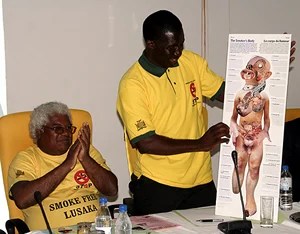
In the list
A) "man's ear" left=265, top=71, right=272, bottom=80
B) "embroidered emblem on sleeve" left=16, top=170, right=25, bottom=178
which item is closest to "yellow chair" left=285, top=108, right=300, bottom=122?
"man's ear" left=265, top=71, right=272, bottom=80

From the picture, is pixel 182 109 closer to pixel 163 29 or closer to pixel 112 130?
pixel 163 29

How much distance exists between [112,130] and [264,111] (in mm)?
1720

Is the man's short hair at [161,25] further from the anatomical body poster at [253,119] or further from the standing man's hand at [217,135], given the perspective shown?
the standing man's hand at [217,135]

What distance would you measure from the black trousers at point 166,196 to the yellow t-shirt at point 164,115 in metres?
0.03

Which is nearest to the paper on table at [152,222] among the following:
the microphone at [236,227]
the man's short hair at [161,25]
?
the microphone at [236,227]

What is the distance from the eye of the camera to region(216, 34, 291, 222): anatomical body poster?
2613mm

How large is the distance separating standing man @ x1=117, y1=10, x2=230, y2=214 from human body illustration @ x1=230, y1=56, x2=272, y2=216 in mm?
269

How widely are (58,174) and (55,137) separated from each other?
230 mm

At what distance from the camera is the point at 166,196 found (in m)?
3.08

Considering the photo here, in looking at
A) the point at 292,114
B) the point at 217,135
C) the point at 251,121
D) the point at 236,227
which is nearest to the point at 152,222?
the point at 236,227

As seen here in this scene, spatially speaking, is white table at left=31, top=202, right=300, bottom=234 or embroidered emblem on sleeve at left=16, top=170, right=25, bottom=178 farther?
embroidered emblem on sleeve at left=16, top=170, right=25, bottom=178

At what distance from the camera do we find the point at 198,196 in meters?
3.13

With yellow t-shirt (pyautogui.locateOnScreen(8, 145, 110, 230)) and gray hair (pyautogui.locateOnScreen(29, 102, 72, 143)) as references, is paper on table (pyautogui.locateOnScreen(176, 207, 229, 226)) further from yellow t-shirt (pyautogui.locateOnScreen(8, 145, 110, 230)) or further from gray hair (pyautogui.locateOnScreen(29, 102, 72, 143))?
gray hair (pyautogui.locateOnScreen(29, 102, 72, 143))

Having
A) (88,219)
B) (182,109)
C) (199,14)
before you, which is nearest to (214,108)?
(199,14)
